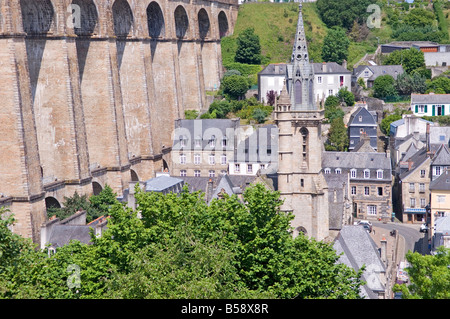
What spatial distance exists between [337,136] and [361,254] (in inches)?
1513

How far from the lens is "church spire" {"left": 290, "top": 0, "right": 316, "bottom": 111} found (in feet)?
161

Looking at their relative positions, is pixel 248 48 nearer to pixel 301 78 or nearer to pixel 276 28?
pixel 276 28

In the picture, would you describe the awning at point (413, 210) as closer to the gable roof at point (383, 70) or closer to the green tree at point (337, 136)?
the green tree at point (337, 136)

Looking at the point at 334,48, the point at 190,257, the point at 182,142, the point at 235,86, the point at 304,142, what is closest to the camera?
the point at 190,257

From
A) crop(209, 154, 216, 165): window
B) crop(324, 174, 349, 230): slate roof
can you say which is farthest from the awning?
crop(209, 154, 216, 165): window

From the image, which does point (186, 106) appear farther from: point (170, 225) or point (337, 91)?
point (170, 225)

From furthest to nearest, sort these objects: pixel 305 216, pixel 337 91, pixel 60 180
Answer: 1. pixel 337 91
2. pixel 60 180
3. pixel 305 216

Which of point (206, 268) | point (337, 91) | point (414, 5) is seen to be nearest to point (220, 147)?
point (337, 91)

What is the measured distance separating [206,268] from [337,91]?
2786 inches

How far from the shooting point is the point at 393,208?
2916 inches

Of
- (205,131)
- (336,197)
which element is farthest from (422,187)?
(205,131)

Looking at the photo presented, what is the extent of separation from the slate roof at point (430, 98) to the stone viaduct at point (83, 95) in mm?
27683

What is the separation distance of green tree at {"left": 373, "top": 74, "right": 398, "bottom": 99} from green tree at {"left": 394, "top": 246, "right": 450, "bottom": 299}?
65.2 meters

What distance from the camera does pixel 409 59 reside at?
341 ft
